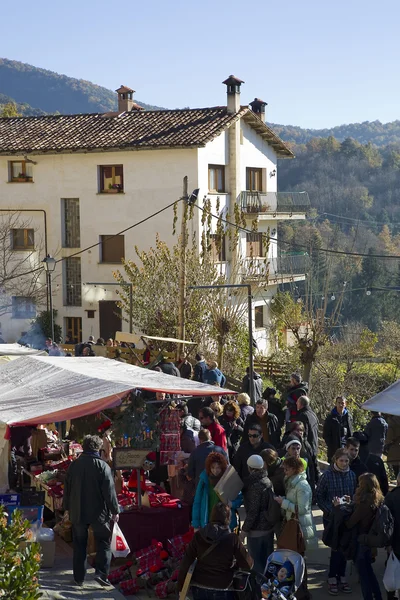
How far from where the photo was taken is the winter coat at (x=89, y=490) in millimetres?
9297

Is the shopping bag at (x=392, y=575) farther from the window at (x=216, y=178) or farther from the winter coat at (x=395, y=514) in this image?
the window at (x=216, y=178)

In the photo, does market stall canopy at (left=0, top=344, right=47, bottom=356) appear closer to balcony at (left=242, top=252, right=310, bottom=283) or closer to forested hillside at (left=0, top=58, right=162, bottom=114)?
balcony at (left=242, top=252, right=310, bottom=283)

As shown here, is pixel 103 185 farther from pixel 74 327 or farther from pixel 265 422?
pixel 265 422

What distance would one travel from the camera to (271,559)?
8.07m

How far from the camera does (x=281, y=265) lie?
4231cm

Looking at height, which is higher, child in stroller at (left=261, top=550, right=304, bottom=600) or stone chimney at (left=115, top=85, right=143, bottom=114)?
stone chimney at (left=115, top=85, right=143, bottom=114)

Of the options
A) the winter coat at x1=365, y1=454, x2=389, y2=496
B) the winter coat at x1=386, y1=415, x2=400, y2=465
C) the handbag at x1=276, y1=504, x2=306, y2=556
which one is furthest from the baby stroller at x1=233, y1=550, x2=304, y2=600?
the winter coat at x1=386, y1=415, x2=400, y2=465

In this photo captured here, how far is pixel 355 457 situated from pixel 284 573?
2548mm

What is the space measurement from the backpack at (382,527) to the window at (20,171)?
32.5m

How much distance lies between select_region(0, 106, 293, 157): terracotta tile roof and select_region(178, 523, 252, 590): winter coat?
96.1 feet

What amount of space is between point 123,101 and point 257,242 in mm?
8919

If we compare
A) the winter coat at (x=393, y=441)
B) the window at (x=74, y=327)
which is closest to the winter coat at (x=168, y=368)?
the winter coat at (x=393, y=441)

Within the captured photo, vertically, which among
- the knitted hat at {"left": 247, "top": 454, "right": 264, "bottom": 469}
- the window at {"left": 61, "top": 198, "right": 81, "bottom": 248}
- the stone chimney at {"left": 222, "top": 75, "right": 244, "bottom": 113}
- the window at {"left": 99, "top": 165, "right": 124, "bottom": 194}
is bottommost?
the knitted hat at {"left": 247, "top": 454, "right": 264, "bottom": 469}

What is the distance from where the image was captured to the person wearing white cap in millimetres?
9047
